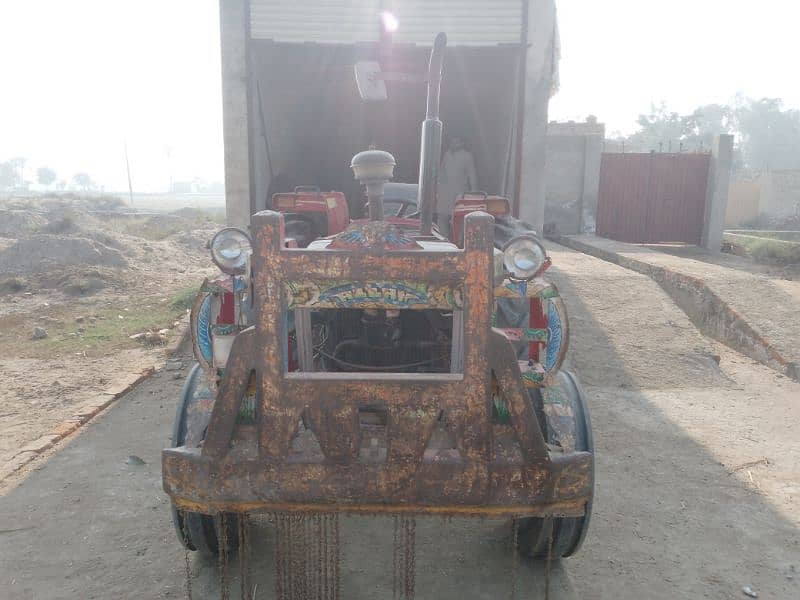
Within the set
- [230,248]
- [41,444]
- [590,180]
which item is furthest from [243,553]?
[590,180]

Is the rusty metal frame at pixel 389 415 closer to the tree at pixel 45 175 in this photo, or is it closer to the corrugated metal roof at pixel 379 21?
the corrugated metal roof at pixel 379 21

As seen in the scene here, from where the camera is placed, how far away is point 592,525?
3.44m

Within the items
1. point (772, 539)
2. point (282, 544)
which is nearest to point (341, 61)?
point (282, 544)

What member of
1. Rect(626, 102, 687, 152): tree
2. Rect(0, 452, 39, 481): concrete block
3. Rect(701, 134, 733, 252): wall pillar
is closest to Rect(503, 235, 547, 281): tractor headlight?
Rect(0, 452, 39, 481): concrete block

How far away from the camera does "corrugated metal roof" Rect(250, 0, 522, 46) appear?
224 inches

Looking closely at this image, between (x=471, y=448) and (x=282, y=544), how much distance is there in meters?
1.42

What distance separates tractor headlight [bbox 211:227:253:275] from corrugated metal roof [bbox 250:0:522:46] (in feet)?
12.2

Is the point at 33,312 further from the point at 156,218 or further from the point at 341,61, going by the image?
the point at 156,218

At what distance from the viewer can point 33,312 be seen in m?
9.62

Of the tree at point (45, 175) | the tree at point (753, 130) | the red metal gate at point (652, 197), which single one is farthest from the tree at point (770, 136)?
the tree at point (45, 175)

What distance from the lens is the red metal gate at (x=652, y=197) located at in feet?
49.4

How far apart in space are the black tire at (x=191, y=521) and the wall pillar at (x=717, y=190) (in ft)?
47.5

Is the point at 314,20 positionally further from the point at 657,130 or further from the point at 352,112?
the point at 657,130

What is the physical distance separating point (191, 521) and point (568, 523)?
1666 mm
